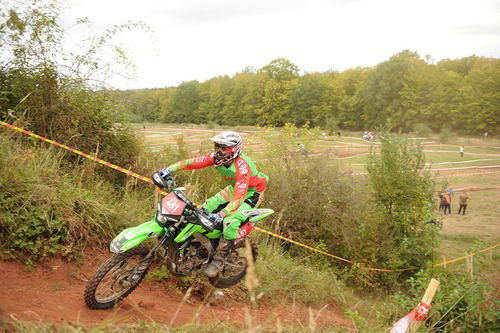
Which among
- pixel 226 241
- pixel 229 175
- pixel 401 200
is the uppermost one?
pixel 229 175

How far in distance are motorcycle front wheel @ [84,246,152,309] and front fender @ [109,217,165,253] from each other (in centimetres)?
13

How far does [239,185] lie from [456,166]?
4902 centimetres

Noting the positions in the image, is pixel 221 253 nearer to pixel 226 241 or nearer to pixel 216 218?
pixel 226 241

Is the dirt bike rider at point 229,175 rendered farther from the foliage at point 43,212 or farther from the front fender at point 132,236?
the foliage at point 43,212

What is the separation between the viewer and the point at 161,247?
4.86 meters

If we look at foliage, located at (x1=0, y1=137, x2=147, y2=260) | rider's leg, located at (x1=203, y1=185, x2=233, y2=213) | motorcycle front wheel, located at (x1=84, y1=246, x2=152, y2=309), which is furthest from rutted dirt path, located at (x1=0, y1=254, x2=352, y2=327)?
rider's leg, located at (x1=203, y1=185, x2=233, y2=213)

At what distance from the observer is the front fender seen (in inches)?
167

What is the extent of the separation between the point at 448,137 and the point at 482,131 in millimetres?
10449

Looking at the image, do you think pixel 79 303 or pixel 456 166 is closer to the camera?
pixel 79 303

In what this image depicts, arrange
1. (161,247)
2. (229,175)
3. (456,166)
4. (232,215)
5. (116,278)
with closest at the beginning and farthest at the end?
(116,278) < (161,247) < (232,215) < (229,175) < (456,166)

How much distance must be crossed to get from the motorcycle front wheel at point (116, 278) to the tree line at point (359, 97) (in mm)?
61828

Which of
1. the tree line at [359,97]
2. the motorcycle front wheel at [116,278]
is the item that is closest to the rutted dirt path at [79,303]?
the motorcycle front wheel at [116,278]

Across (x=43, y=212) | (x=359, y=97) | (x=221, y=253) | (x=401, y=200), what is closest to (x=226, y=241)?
(x=221, y=253)

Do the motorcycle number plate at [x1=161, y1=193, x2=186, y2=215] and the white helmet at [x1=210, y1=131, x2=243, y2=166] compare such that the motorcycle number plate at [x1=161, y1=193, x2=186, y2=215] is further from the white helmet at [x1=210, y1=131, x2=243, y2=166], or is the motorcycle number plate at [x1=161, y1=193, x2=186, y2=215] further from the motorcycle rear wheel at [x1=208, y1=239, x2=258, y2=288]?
the motorcycle rear wheel at [x1=208, y1=239, x2=258, y2=288]
